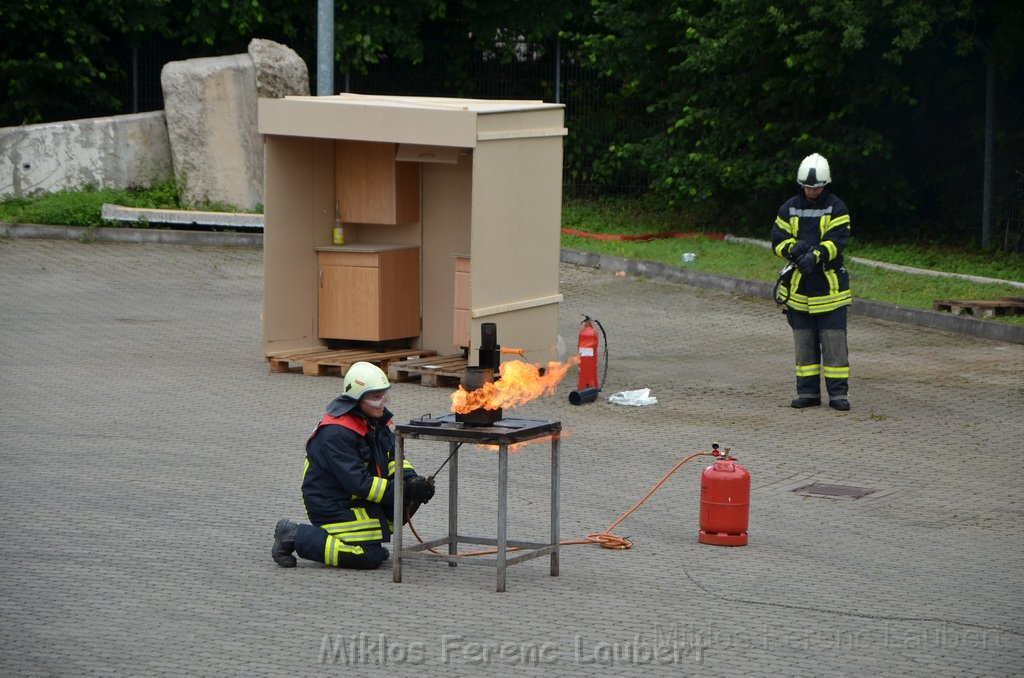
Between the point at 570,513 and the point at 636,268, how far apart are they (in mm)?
11872

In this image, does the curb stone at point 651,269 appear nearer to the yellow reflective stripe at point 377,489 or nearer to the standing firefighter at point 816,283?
the standing firefighter at point 816,283

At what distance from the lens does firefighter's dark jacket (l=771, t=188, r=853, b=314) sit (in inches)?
534

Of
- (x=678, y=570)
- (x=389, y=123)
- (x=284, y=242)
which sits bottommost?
(x=678, y=570)

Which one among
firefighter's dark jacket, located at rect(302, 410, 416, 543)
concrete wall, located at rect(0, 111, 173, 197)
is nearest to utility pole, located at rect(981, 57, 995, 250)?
concrete wall, located at rect(0, 111, 173, 197)

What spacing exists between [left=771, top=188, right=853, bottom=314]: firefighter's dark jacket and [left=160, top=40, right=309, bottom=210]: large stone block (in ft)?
39.2

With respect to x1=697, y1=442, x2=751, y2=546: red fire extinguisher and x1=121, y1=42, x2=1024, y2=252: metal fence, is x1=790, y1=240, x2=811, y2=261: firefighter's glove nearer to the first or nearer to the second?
x1=697, y1=442, x2=751, y2=546: red fire extinguisher

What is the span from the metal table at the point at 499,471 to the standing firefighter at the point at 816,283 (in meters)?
5.48

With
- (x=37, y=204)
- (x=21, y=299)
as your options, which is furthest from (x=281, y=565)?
(x=37, y=204)

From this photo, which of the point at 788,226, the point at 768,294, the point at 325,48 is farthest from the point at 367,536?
the point at 325,48

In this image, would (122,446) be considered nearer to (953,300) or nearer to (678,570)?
(678,570)

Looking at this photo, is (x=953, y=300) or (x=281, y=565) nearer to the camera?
(x=281, y=565)

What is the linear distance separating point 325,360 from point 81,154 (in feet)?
36.8

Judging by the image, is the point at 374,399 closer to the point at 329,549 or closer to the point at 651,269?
the point at 329,549

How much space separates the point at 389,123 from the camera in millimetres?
14047
